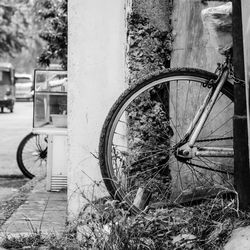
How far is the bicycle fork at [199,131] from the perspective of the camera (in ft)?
10.1

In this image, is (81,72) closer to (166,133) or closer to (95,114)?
(95,114)

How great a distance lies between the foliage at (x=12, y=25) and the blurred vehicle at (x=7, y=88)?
121 centimetres

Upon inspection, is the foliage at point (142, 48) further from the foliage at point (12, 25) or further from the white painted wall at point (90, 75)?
the foliage at point (12, 25)

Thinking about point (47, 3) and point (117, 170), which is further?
point (47, 3)

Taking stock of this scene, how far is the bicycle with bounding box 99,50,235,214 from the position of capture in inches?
122

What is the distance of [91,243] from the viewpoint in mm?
2893

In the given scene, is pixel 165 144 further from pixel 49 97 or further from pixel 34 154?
pixel 34 154

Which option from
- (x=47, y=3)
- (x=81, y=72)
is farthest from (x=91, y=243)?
(x=47, y=3)

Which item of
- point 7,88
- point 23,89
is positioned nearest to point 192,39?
point 7,88

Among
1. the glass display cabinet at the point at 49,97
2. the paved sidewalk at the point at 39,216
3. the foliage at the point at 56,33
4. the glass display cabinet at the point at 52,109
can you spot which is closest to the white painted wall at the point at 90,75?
the paved sidewalk at the point at 39,216

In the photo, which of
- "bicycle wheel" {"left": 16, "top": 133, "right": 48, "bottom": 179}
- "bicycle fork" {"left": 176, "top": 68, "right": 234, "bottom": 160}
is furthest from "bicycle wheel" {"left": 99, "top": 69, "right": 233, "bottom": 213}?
"bicycle wheel" {"left": 16, "top": 133, "right": 48, "bottom": 179}

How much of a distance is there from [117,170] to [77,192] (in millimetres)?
621

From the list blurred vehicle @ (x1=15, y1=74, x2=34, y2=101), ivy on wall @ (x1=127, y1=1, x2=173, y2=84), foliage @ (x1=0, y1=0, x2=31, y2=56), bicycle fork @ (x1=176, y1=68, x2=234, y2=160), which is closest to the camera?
bicycle fork @ (x1=176, y1=68, x2=234, y2=160)

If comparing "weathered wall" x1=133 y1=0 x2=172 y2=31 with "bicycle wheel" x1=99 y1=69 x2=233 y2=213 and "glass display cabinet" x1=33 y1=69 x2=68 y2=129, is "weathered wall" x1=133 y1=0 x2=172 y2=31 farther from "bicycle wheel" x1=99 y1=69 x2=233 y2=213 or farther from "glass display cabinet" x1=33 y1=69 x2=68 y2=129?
"glass display cabinet" x1=33 y1=69 x2=68 y2=129
